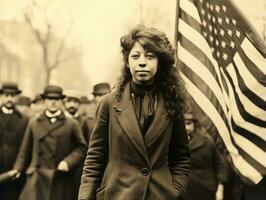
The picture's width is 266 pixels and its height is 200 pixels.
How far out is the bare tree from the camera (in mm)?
10344

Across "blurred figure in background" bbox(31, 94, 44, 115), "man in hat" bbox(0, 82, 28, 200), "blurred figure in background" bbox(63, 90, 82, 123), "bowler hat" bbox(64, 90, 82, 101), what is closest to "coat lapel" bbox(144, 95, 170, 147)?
"man in hat" bbox(0, 82, 28, 200)

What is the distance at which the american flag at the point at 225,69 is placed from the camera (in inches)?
249

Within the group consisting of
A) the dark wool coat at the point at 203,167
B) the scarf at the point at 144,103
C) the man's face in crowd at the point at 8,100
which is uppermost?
the man's face in crowd at the point at 8,100

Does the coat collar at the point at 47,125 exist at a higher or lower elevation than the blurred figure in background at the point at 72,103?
lower

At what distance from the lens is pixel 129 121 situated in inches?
128

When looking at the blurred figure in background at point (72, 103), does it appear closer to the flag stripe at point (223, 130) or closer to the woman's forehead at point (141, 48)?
the flag stripe at point (223, 130)

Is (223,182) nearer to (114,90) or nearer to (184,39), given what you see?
(184,39)

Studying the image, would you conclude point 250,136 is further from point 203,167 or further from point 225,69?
point 203,167

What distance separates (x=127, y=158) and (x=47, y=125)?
4.85 meters

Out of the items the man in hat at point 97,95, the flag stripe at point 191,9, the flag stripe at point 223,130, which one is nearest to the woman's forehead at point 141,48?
the flag stripe at point 223,130

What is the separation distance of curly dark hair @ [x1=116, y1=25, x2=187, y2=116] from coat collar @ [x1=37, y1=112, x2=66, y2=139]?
4.59 meters

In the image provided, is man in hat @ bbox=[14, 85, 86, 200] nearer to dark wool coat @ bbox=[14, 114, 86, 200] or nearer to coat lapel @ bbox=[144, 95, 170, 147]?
dark wool coat @ bbox=[14, 114, 86, 200]

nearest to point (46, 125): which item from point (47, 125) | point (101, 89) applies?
point (47, 125)

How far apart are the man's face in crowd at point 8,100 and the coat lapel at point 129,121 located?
5.38 meters
